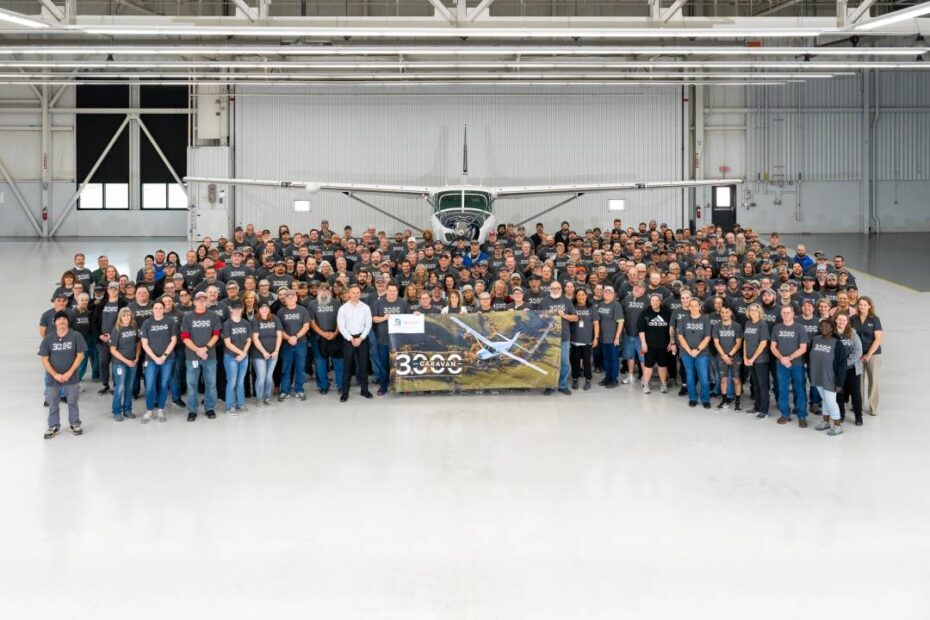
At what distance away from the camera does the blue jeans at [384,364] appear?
11641 millimetres

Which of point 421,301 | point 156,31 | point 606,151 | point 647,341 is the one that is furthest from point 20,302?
point 606,151

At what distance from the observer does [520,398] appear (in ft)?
37.3

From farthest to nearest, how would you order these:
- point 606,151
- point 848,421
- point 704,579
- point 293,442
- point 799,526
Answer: point 606,151 < point 848,421 < point 293,442 < point 799,526 < point 704,579

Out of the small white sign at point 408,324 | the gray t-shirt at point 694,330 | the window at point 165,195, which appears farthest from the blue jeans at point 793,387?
the window at point 165,195

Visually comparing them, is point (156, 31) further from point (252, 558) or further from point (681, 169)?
point (681, 169)

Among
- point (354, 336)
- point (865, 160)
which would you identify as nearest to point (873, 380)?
point (354, 336)

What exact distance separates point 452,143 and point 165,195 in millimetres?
11760

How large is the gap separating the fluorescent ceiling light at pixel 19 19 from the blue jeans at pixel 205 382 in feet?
16.2

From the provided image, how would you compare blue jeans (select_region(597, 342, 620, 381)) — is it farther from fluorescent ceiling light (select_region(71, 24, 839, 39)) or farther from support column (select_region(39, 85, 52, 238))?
support column (select_region(39, 85, 52, 238))

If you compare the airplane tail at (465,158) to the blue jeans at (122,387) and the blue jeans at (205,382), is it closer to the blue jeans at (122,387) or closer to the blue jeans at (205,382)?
the blue jeans at (205,382)

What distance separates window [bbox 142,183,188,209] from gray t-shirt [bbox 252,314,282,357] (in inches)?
927

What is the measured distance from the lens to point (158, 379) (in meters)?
10.4

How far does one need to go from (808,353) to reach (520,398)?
368 centimetres

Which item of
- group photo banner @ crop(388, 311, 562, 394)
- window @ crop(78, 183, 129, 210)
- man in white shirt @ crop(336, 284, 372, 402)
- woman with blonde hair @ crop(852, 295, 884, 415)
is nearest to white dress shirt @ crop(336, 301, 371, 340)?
man in white shirt @ crop(336, 284, 372, 402)
